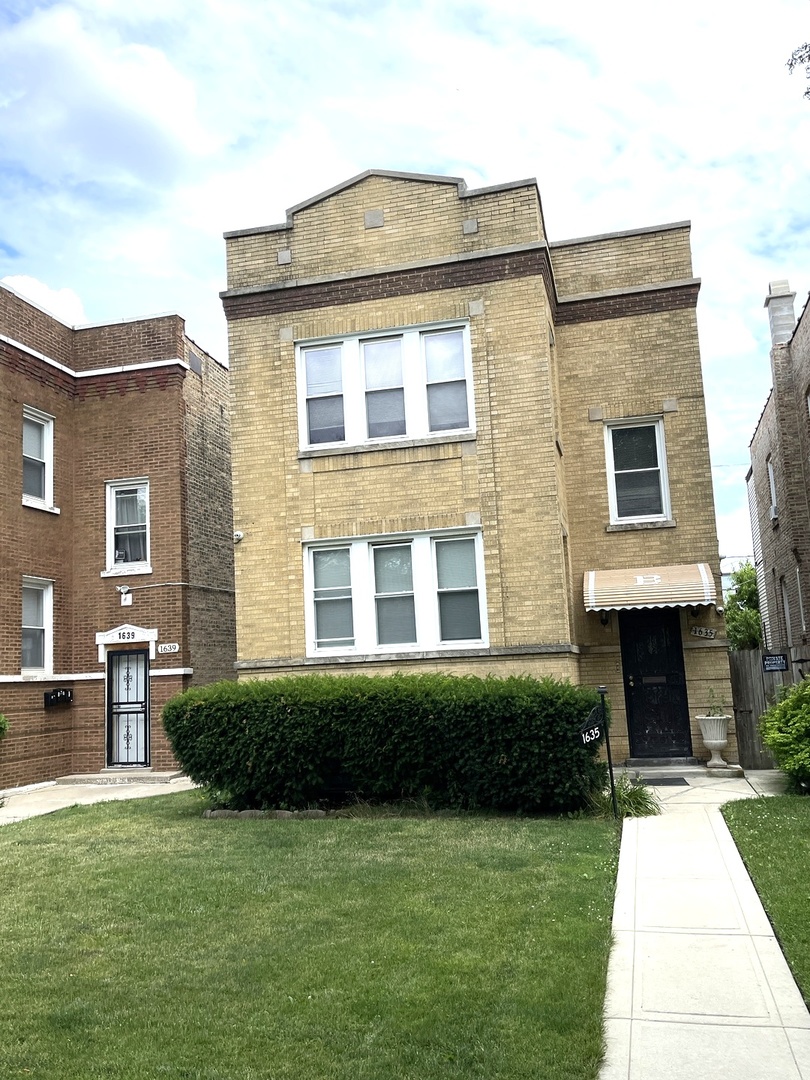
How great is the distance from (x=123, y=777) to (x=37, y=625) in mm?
3107

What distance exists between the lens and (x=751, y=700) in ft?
47.0

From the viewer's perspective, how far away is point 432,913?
21.6 ft

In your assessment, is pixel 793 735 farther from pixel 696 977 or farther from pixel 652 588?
pixel 696 977

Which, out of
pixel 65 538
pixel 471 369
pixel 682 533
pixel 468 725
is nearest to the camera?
pixel 468 725

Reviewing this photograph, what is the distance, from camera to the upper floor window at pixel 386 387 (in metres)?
13.5

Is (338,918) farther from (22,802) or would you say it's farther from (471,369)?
(22,802)

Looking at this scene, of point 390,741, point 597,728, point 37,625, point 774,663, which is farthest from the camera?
point 37,625

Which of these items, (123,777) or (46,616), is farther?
(46,616)

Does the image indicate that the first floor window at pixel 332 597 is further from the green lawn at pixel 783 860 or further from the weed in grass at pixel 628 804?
the green lawn at pixel 783 860

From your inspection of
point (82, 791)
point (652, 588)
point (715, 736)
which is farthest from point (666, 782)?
point (82, 791)

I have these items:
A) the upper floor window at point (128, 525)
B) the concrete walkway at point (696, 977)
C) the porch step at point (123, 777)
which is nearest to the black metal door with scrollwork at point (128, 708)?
the porch step at point (123, 777)

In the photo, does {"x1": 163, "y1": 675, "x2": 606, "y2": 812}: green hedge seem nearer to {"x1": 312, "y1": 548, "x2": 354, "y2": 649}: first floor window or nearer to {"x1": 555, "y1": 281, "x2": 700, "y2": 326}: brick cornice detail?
{"x1": 312, "y1": 548, "x2": 354, "y2": 649}: first floor window

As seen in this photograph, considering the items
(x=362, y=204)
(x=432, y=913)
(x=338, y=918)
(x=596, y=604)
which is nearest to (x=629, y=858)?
(x=432, y=913)

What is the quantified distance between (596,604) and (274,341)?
619 centimetres
